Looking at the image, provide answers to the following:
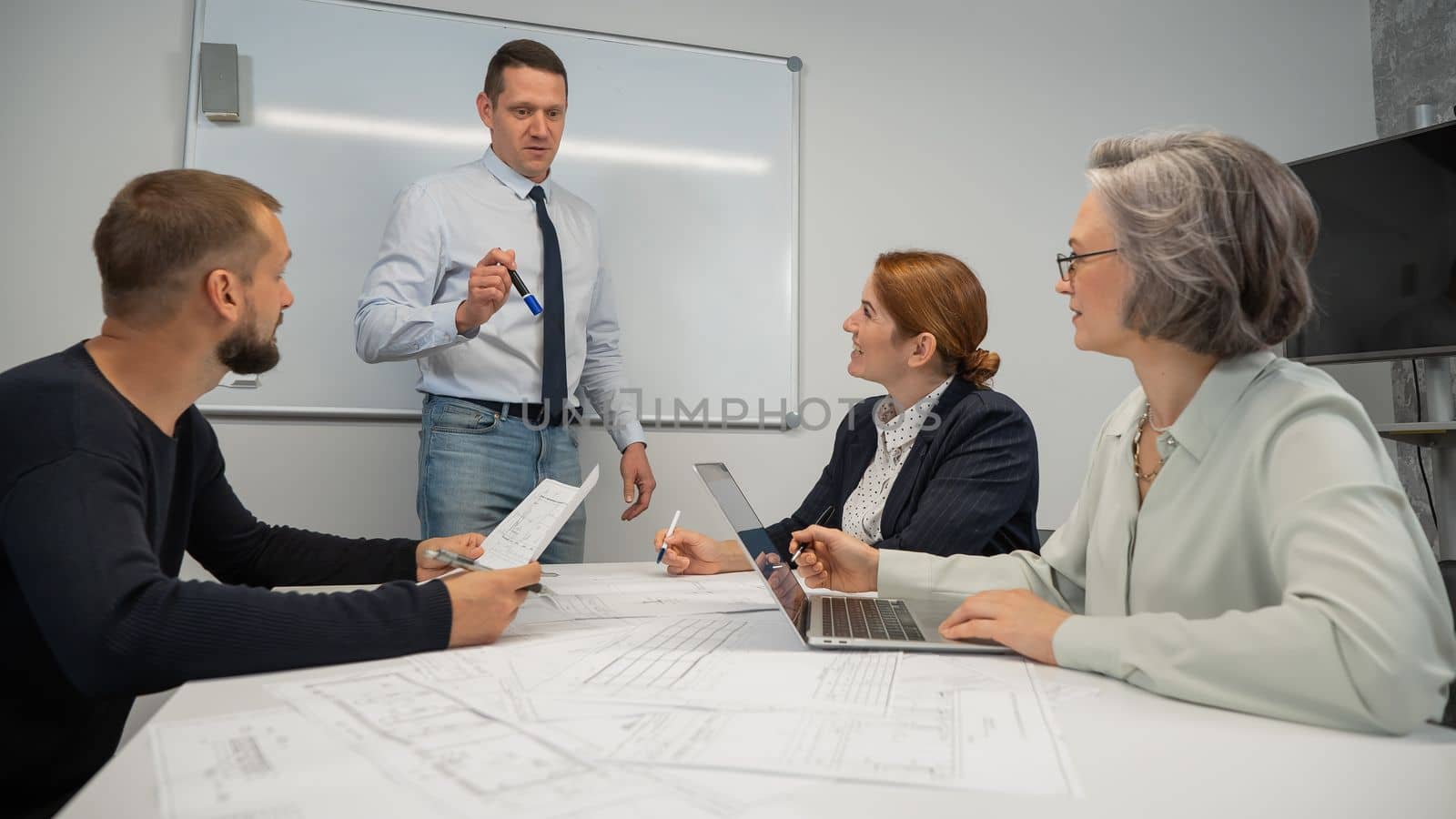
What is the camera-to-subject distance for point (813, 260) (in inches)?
120

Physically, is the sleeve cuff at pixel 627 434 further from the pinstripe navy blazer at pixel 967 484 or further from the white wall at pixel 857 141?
the pinstripe navy blazer at pixel 967 484

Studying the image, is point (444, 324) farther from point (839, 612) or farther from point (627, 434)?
point (839, 612)

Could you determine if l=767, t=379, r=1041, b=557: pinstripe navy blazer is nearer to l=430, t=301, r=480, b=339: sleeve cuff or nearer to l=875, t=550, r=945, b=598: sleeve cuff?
l=875, t=550, r=945, b=598: sleeve cuff

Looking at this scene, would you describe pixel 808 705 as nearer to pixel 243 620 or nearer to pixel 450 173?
pixel 243 620

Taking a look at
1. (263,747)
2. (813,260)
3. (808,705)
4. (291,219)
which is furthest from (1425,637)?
(291,219)

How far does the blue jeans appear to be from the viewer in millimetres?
2164

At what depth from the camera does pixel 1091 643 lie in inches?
36.4

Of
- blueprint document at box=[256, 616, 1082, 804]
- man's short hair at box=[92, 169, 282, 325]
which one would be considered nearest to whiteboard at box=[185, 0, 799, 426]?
man's short hair at box=[92, 169, 282, 325]

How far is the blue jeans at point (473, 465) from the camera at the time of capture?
7.10ft

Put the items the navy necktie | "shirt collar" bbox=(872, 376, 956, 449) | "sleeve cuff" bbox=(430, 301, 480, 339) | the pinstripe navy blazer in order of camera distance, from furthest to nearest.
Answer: the navy necktie < "sleeve cuff" bbox=(430, 301, 480, 339) < "shirt collar" bbox=(872, 376, 956, 449) < the pinstripe navy blazer

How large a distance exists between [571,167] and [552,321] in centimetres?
66

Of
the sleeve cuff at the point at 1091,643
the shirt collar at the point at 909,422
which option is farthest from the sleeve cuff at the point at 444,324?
the sleeve cuff at the point at 1091,643

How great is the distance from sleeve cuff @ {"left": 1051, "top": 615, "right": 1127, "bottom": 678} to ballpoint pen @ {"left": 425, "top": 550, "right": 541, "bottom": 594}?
1.91 feet

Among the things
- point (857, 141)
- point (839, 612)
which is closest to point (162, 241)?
point (839, 612)
